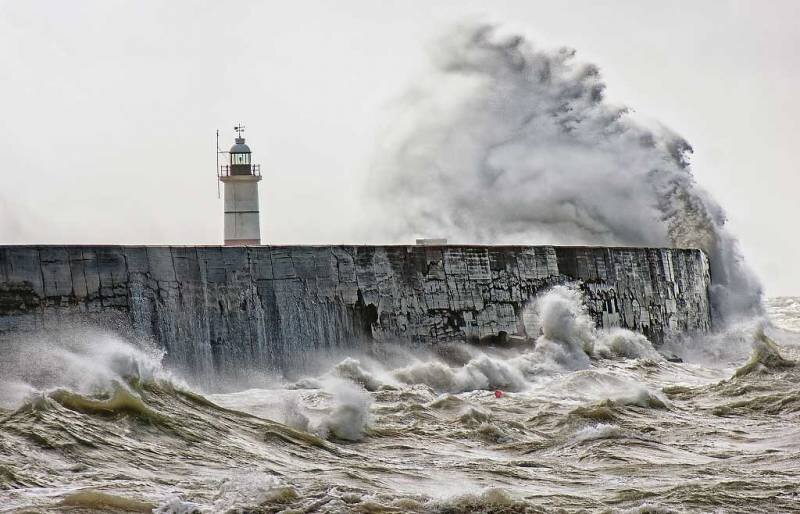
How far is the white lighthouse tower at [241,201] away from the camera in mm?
25500

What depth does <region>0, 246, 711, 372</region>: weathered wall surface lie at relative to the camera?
12.6m

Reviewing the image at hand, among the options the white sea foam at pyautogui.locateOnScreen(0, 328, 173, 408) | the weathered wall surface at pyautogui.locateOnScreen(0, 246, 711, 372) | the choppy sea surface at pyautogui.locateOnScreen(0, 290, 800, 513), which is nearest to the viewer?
the choppy sea surface at pyautogui.locateOnScreen(0, 290, 800, 513)

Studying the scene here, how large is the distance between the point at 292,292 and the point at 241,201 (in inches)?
441

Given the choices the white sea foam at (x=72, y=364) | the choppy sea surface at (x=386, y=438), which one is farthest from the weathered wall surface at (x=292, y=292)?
the choppy sea surface at (x=386, y=438)

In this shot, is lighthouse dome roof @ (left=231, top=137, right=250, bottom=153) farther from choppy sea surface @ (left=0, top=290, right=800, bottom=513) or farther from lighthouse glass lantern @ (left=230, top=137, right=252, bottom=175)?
choppy sea surface @ (left=0, top=290, right=800, bottom=513)

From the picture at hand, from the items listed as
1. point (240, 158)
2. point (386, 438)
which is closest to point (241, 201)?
point (240, 158)

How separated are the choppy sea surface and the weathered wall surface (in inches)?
15.4

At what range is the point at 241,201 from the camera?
25828mm

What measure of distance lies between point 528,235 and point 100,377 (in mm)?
16970

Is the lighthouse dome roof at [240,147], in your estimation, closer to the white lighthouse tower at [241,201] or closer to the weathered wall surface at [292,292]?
the white lighthouse tower at [241,201]

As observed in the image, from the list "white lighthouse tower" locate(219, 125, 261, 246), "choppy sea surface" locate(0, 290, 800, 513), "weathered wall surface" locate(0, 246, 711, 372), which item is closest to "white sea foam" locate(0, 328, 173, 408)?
"choppy sea surface" locate(0, 290, 800, 513)

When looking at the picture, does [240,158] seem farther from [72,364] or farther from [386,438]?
[386,438]

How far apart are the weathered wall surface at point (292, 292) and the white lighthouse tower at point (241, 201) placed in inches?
321

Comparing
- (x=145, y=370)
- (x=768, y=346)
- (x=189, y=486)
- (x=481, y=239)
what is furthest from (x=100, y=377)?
(x=481, y=239)
